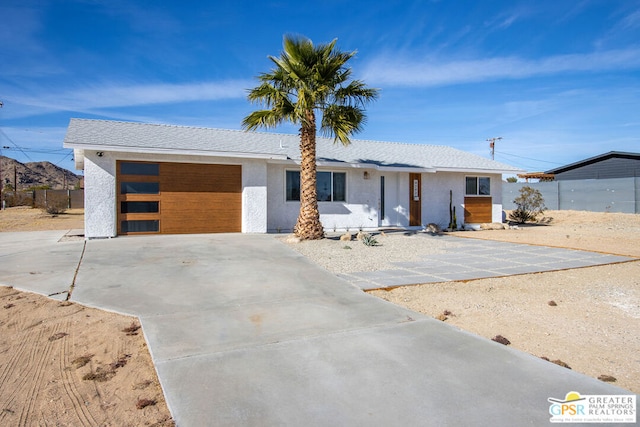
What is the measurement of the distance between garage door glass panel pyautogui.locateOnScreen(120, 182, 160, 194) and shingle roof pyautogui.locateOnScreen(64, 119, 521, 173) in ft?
3.88

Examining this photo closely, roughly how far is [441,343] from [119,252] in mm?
8397

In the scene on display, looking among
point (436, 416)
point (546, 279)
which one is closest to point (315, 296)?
point (436, 416)

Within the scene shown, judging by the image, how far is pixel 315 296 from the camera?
6.07 metres

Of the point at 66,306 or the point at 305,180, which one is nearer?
the point at 66,306

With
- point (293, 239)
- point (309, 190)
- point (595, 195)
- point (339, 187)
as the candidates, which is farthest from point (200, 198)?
point (595, 195)

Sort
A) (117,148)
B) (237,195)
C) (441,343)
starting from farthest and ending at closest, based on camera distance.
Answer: (237,195)
(117,148)
(441,343)

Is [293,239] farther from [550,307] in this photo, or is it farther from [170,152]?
[550,307]

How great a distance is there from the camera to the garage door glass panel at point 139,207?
12.9 meters

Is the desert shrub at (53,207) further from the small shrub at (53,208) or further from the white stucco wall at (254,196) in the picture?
the white stucco wall at (254,196)

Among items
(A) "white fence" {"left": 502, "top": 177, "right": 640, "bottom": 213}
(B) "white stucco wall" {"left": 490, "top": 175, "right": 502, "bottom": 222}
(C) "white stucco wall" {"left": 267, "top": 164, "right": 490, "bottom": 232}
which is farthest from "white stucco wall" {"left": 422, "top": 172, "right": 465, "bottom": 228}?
(A) "white fence" {"left": 502, "top": 177, "right": 640, "bottom": 213}

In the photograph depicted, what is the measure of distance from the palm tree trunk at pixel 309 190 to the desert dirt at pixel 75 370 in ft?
24.1

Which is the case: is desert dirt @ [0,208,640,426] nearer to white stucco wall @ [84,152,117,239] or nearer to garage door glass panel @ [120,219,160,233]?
white stucco wall @ [84,152,117,239]

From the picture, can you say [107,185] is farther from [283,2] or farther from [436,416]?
[436,416]

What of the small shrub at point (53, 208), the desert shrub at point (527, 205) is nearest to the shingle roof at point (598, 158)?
the desert shrub at point (527, 205)
